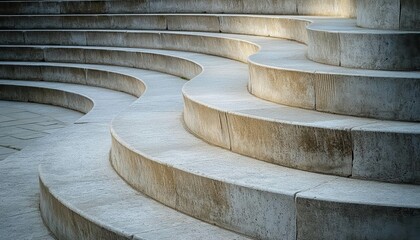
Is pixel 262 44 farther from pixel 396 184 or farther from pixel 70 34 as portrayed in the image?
pixel 70 34

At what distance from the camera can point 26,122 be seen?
28.8ft

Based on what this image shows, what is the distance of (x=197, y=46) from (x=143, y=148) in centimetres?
521

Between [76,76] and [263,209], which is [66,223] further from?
[76,76]

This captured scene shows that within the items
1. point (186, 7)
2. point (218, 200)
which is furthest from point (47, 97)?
point (218, 200)

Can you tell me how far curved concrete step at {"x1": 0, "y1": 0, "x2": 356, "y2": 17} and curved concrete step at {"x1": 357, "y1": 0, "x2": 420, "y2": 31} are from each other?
2235 mm

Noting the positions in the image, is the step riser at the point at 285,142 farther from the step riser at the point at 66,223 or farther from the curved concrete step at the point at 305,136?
A: the step riser at the point at 66,223

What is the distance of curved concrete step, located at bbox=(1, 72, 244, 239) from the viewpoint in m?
3.56

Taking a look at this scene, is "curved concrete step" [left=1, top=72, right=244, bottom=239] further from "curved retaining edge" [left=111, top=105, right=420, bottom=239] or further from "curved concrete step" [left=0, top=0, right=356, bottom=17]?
"curved concrete step" [left=0, top=0, right=356, bottom=17]

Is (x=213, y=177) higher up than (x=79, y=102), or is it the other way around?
(x=213, y=177)

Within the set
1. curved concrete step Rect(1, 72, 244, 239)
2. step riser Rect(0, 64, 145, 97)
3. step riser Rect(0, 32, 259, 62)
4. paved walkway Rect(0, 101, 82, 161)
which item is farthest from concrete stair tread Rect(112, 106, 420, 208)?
step riser Rect(0, 64, 145, 97)

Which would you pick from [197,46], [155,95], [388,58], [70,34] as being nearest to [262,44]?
[155,95]

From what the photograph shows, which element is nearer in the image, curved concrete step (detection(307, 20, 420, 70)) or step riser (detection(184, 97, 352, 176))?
step riser (detection(184, 97, 352, 176))

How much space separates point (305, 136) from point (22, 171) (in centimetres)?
275

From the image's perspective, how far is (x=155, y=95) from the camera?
6793mm
